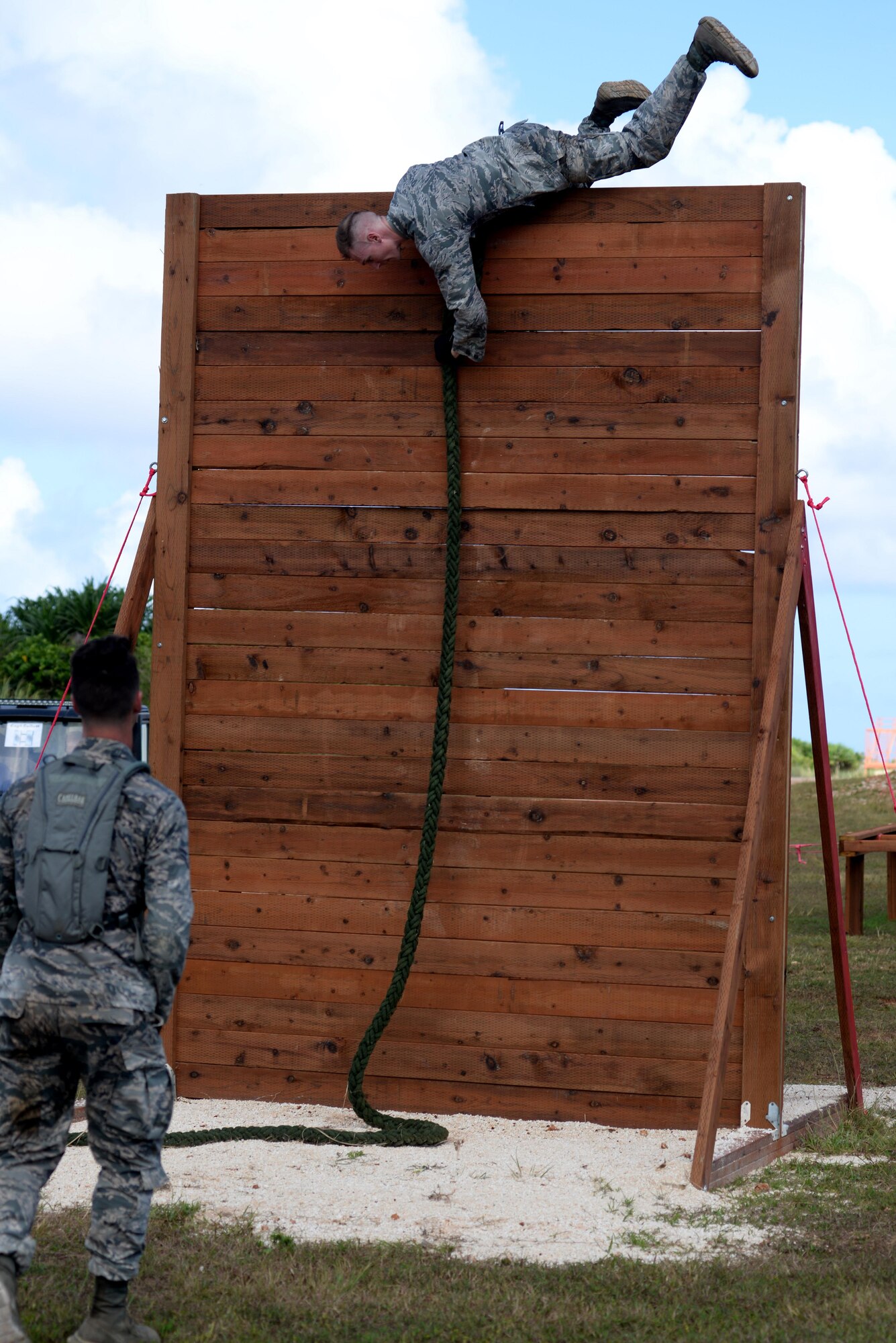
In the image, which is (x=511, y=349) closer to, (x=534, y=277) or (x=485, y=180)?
(x=534, y=277)

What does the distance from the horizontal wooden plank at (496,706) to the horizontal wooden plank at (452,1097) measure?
135 cm

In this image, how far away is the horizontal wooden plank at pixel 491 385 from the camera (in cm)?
535

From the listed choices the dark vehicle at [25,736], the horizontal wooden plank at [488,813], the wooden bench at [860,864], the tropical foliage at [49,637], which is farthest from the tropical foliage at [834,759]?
the horizontal wooden plank at [488,813]

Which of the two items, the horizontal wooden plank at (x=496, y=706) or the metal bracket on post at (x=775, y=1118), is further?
the horizontal wooden plank at (x=496, y=706)

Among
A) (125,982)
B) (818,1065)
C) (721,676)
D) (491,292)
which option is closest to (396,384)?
(491,292)

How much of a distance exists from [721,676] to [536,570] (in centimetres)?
78

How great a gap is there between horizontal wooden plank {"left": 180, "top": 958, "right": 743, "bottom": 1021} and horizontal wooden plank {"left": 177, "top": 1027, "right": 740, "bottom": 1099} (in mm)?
143

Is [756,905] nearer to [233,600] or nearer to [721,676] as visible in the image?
[721,676]

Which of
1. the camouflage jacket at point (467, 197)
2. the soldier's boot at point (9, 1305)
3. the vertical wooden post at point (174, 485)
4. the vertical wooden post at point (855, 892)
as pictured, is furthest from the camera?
the vertical wooden post at point (855, 892)

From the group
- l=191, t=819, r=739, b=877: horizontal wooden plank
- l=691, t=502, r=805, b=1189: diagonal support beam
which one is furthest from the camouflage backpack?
l=191, t=819, r=739, b=877: horizontal wooden plank

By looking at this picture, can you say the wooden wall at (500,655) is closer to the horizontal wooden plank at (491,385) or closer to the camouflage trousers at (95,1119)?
the horizontal wooden plank at (491,385)

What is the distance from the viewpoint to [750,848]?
4770 mm

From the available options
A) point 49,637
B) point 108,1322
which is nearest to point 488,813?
point 108,1322

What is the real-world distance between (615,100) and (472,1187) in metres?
3.92
